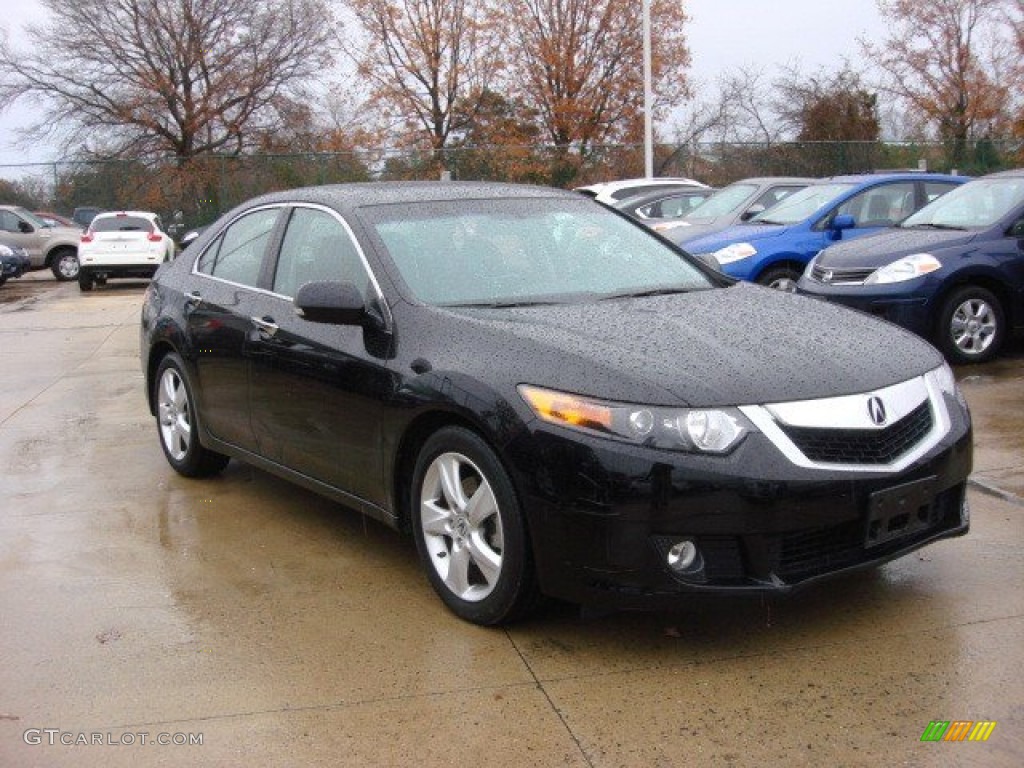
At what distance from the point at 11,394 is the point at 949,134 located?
137 ft

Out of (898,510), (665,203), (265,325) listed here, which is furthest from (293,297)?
(665,203)

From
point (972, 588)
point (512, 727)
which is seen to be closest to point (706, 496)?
point (512, 727)

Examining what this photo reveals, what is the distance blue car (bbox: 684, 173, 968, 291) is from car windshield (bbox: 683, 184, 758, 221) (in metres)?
1.23

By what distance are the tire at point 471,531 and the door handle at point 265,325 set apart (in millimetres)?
1252

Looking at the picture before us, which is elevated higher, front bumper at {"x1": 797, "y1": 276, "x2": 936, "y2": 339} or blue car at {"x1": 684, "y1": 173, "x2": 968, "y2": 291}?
blue car at {"x1": 684, "y1": 173, "x2": 968, "y2": 291}

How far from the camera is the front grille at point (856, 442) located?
3584 mm

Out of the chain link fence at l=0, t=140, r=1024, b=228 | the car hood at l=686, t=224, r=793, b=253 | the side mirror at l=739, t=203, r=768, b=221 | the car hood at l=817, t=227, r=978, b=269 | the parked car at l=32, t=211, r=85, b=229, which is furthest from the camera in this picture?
the chain link fence at l=0, t=140, r=1024, b=228

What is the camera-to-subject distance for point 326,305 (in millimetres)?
4379

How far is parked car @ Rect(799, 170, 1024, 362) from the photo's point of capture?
8773mm

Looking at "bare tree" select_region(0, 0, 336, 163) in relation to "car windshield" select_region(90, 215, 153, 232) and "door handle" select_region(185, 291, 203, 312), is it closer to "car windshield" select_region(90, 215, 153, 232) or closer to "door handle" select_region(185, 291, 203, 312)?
"car windshield" select_region(90, 215, 153, 232)

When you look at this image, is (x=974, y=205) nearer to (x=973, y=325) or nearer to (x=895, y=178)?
(x=973, y=325)

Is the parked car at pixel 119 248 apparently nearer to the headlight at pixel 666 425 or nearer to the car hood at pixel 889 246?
the car hood at pixel 889 246

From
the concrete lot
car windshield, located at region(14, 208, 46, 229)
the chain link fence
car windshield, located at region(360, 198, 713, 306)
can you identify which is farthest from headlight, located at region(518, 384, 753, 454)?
the chain link fence

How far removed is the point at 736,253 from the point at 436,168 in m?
21.1
